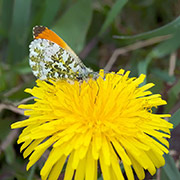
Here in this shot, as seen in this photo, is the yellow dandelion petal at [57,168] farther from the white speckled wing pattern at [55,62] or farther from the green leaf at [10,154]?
the green leaf at [10,154]

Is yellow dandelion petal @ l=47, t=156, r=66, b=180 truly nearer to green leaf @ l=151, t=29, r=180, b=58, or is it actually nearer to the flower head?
the flower head

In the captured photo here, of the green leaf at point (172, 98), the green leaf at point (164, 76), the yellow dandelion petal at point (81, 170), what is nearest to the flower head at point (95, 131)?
the yellow dandelion petal at point (81, 170)

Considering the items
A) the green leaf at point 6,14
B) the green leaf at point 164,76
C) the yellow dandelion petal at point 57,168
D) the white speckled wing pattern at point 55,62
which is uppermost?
the green leaf at point 6,14

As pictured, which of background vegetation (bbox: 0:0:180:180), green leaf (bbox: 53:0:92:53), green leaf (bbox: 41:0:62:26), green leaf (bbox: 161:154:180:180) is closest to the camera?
green leaf (bbox: 161:154:180:180)

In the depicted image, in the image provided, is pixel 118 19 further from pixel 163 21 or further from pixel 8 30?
pixel 8 30

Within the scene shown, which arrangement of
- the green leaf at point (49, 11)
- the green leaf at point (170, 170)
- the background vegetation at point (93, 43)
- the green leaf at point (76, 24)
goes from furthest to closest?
1. the green leaf at point (49, 11)
2. the green leaf at point (76, 24)
3. the background vegetation at point (93, 43)
4. the green leaf at point (170, 170)

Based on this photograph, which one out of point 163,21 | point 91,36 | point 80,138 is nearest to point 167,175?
point 80,138

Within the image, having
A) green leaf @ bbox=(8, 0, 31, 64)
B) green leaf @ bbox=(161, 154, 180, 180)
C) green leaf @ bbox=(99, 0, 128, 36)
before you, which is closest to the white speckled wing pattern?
green leaf @ bbox=(161, 154, 180, 180)
